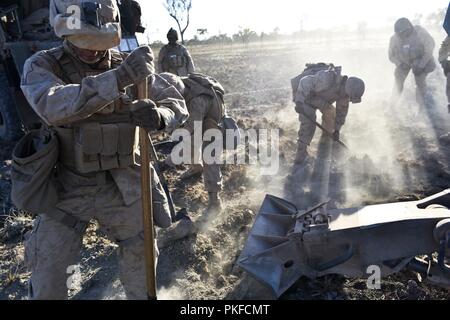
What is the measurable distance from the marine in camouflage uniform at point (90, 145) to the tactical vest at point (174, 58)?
17.5 ft

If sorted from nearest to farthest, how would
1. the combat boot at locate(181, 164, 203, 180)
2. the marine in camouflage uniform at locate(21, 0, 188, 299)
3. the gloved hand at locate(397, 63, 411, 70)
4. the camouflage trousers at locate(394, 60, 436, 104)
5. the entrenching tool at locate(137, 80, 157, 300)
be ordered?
the marine in camouflage uniform at locate(21, 0, 188, 299) < the entrenching tool at locate(137, 80, 157, 300) < the combat boot at locate(181, 164, 203, 180) < the camouflage trousers at locate(394, 60, 436, 104) < the gloved hand at locate(397, 63, 411, 70)

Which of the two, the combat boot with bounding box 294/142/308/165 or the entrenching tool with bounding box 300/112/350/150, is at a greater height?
the entrenching tool with bounding box 300/112/350/150

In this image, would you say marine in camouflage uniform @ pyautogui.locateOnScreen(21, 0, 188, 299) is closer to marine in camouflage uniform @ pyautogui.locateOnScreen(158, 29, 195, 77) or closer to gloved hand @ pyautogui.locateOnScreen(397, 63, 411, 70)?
marine in camouflage uniform @ pyautogui.locateOnScreen(158, 29, 195, 77)

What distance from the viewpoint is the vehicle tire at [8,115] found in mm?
6531

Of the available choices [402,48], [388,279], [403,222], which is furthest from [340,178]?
[402,48]

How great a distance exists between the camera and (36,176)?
2.10 meters

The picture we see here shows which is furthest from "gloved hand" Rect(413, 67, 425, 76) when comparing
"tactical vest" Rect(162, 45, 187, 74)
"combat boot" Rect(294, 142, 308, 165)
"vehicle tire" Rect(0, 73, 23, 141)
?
"vehicle tire" Rect(0, 73, 23, 141)

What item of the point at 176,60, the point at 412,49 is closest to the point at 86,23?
the point at 176,60

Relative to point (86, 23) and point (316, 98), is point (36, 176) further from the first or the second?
point (316, 98)

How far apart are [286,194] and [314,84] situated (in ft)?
5.58

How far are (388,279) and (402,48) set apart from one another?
6926 mm

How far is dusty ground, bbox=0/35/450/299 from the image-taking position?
304 centimetres

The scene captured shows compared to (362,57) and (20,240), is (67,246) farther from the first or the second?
(362,57)

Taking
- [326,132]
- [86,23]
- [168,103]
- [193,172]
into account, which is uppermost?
→ [86,23]
